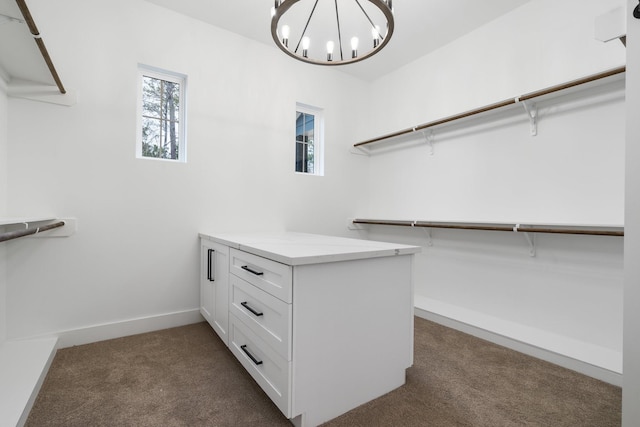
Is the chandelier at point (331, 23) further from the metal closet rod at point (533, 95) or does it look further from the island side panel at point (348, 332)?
the island side panel at point (348, 332)

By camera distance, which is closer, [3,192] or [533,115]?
[3,192]

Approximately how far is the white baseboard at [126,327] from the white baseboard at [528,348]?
2154 mm

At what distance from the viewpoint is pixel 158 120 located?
260cm

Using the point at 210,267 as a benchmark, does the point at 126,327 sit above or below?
below

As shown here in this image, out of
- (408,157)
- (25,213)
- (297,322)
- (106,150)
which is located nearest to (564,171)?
(408,157)

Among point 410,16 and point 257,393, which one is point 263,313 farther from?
point 410,16

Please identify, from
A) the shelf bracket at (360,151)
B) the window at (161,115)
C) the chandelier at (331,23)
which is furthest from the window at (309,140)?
the window at (161,115)

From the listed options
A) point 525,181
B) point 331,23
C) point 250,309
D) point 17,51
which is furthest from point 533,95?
point 17,51

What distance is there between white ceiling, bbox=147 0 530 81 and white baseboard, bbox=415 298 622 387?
2619mm

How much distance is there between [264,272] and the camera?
59.1 inches

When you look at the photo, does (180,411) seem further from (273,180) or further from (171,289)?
(273,180)

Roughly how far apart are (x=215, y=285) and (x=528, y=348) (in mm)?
2272

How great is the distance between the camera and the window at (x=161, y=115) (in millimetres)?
2510

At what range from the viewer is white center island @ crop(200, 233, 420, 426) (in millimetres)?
1291
